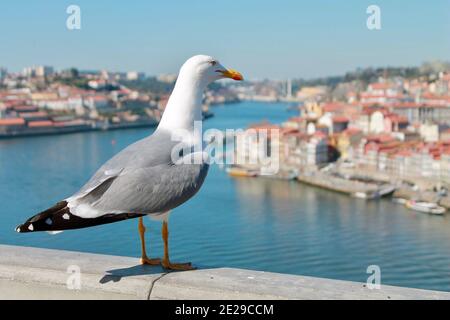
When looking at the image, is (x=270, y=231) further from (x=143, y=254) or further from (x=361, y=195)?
(x=143, y=254)

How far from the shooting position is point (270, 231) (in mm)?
5418

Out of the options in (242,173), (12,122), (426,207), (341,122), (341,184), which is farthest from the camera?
(12,122)

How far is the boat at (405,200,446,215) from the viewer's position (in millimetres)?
7100

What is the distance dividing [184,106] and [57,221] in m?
0.19

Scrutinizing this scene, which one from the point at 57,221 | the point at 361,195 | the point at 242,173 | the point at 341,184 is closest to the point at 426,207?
the point at 361,195

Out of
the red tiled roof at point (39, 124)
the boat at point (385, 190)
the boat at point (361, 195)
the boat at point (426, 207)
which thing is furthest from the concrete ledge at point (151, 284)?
the red tiled roof at point (39, 124)

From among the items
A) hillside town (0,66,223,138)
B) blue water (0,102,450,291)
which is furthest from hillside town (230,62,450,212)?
hillside town (0,66,223,138)

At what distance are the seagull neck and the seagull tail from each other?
14 cm

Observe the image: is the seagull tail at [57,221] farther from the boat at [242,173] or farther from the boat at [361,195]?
the boat at [242,173]

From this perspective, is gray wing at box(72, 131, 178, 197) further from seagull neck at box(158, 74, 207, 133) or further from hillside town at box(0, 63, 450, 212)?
hillside town at box(0, 63, 450, 212)

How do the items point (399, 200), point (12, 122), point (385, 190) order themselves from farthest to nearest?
A: point (12, 122) → point (385, 190) → point (399, 200)

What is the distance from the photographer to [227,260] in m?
4.29
